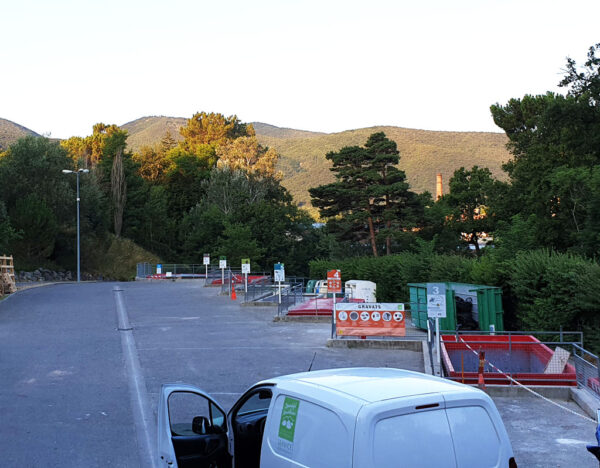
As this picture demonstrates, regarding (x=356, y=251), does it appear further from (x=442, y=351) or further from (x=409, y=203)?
(x=442, y=351)

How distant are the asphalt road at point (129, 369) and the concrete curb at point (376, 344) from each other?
352 millimetres

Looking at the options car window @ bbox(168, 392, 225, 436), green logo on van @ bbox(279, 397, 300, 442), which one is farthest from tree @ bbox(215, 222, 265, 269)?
green logo on van @ bbox(279, 397, 300, 442)

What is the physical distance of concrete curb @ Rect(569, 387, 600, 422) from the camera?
11.3 m

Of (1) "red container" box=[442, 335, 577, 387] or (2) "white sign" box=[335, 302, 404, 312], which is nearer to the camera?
(1) "red container" box=[442, 335, 577, 387]

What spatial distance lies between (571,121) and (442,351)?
20.8 m

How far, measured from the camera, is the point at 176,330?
22688 millimetres

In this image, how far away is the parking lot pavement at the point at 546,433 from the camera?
→ 28.9 feet

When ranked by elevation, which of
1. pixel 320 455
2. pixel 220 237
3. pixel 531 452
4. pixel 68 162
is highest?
pixel 68 162

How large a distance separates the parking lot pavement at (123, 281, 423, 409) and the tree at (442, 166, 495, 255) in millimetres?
37181

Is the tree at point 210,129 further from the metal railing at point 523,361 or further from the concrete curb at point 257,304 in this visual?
the metal railing at point 523,361

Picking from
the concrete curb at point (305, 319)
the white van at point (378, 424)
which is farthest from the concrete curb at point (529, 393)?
the concrete curb at point (305, 319)

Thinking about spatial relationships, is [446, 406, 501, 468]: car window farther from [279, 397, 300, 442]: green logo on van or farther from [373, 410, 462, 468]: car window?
[279, 397, 300, 442]: green logo on van

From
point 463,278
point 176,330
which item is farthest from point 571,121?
point 176,330

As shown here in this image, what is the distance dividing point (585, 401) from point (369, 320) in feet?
27.2
